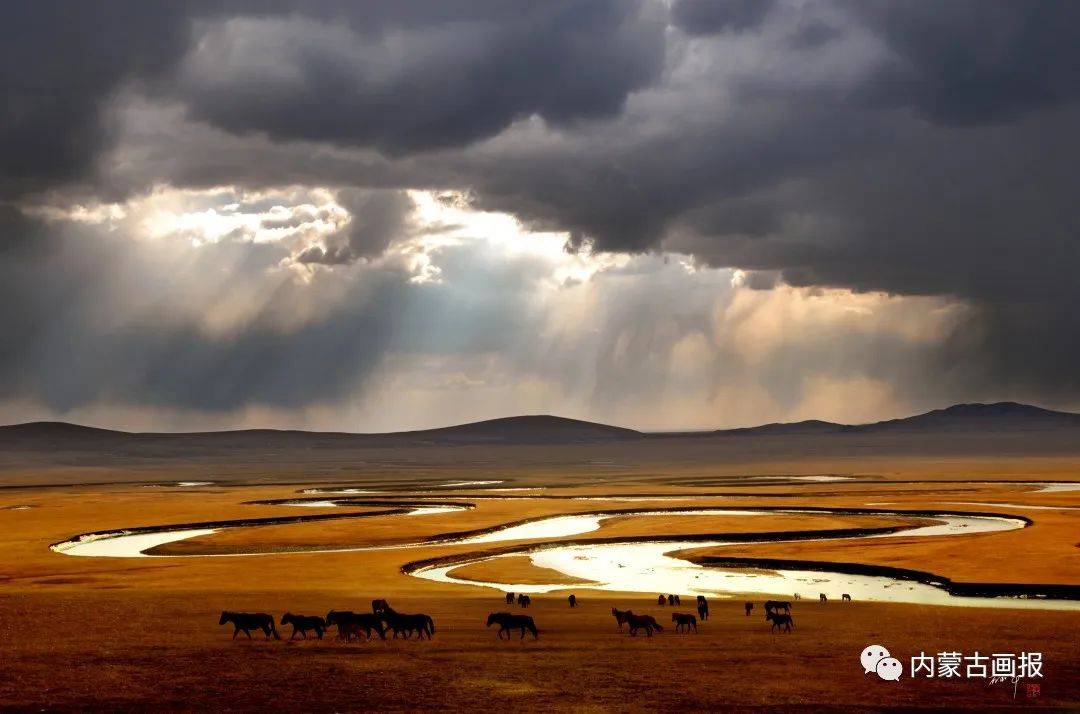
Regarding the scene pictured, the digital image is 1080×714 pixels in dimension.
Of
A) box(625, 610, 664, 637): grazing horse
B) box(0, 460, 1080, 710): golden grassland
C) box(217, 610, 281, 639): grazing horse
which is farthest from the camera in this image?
box(625, 610, 664, 637): grazing horse

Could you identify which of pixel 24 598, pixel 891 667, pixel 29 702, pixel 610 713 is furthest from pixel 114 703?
pixel 24 598

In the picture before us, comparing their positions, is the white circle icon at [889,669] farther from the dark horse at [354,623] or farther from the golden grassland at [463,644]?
the dark horse at [354,623]

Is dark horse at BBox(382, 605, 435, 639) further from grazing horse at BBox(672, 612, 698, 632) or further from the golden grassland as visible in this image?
grazing horse at BBox(672, 612, 698, 632)

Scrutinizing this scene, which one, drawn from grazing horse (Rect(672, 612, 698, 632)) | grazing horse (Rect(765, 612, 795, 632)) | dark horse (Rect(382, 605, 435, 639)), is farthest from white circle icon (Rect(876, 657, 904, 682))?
dark horse (Rect(382, 605, 435, 639))

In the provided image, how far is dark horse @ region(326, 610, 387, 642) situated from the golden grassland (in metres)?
0.65

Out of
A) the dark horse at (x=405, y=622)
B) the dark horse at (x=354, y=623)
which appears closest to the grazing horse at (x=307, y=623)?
the dark horse at (x=354, y=623)

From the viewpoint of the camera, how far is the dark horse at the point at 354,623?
25938 mm

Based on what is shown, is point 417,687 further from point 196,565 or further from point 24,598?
point 196,565

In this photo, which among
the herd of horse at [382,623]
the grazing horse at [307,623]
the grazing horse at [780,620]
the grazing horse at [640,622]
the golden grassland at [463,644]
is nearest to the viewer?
the golden grassland at [463,644]

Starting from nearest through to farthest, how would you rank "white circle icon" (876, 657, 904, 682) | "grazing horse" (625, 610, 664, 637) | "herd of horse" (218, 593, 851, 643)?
"white circle icon" (876, 657, 904, 682) → "herd of horse" (218, 593, 851, 643) → "grazing horse" (625, 610, 664, 637)

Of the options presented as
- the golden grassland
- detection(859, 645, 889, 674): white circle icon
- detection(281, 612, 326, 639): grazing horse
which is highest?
detection(281, 612, 326, 639): grazing horse

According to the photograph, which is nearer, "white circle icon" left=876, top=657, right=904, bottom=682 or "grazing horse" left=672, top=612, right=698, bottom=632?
"white circle icon" left=876, top=657, right=904, bottom=682

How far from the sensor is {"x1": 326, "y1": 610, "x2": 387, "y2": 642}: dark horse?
25.9 meters

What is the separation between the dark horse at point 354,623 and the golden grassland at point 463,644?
652 mm
